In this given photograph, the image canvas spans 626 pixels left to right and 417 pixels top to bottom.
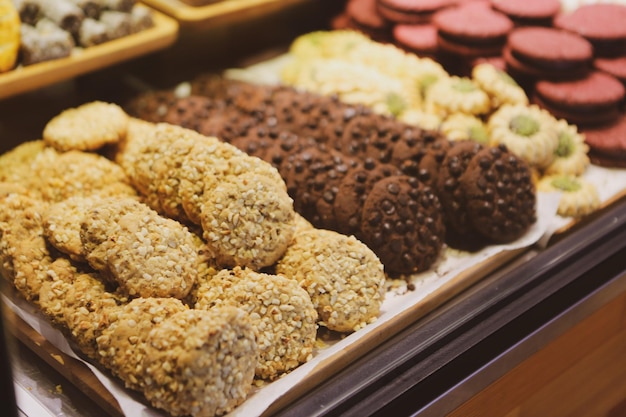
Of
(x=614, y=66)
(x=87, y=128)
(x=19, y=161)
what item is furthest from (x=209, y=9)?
(x=614, y=66)

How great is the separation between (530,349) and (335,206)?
81 centimetres

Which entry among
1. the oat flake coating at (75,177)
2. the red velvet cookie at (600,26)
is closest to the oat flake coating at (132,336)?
the oat flake coating at (75,177)

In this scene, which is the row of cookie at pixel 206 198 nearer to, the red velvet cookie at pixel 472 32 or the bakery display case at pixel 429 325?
the bakery display case at pixel 429 325

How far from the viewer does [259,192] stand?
88.4 inches

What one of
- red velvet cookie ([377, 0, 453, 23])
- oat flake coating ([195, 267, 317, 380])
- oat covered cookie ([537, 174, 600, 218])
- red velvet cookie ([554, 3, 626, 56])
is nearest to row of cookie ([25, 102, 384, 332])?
oat flake coating ([195, 267, 317, 380])

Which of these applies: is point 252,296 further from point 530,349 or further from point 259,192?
point 530,349

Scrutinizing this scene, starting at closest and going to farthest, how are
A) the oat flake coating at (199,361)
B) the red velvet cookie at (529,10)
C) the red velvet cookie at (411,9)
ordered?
the oat flake coating at (199,361) < the red velvet cookie at (529,10) < the red velvet cookie at (411,9)

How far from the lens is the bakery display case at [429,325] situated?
2039 millimetres

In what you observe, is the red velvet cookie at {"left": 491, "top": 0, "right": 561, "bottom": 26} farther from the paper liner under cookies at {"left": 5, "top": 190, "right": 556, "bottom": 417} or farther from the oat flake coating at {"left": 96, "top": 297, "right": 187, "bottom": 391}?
the oat flake coating at {"left": 96, "top": 297, "right": 187, "bottom": 391}

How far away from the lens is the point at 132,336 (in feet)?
6.29

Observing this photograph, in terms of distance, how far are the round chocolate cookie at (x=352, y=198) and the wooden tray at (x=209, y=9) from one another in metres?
1.16

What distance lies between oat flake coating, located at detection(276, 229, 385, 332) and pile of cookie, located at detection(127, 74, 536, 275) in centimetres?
24

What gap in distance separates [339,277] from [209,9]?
1.67m

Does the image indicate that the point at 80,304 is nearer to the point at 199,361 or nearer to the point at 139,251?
the point at 139,251
